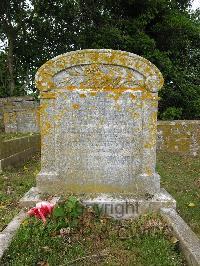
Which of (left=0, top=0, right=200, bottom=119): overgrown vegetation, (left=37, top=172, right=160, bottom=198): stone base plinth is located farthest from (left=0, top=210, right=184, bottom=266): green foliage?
(left=0, top=0, right=200, bottom=119): overgrown vegetation

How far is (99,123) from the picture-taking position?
4.84 metres

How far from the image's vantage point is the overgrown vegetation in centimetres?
1289

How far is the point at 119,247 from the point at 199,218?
164cm

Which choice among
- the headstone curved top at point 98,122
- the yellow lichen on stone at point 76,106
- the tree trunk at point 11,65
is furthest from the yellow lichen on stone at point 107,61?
Result: the tree trunk at point 11,65

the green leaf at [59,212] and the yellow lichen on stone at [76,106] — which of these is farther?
the yellow lichen on stone at [76,106]

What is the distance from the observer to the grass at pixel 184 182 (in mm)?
5109

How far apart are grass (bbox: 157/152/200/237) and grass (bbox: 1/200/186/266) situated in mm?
817

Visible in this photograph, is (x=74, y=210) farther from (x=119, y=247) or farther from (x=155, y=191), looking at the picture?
(x=155, y=191)

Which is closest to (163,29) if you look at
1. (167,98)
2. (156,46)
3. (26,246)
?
(156,46)

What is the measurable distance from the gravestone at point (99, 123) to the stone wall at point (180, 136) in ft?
14.8

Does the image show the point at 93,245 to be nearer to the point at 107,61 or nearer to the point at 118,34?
the point at 107,61

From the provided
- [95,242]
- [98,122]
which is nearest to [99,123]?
[98,122]

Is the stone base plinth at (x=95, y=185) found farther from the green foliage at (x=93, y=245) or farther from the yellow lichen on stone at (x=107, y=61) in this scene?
the yellow lichen on stone at (x=107, y=61)

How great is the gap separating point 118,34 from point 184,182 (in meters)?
7.29
